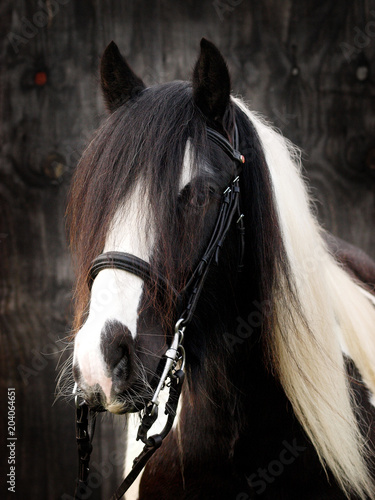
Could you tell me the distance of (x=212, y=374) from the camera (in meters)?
1.40

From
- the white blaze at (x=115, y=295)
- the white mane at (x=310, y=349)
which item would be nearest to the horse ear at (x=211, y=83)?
the white mane at (x=310, y=349)

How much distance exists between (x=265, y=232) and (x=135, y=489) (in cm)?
108

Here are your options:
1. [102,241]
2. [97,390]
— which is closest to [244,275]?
[102,241]

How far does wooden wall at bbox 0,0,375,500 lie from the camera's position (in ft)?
8.63

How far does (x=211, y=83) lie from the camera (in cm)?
127

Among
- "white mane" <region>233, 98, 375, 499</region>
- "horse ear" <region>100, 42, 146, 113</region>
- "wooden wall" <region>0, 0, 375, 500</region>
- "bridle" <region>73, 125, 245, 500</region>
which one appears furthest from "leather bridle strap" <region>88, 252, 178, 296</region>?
"wooden wall" <region>0, 0, 375, 500</region>

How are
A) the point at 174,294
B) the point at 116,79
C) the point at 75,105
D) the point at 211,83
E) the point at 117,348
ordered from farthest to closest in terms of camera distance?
1. the point at 75,105
2. the point at 116,79
3. the point at 211,83
4. the point at 174,294
5. the point at 117,348

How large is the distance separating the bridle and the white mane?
16cm

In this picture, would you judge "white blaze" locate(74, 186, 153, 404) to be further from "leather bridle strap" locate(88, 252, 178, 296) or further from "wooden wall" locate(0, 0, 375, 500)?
"wooden wall" locate(0, 0, 375, 500)

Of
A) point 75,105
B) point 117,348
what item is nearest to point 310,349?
point 117,348

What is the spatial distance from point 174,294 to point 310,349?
480 mm

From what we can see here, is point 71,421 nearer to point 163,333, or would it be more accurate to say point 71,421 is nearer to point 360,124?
point 163,333

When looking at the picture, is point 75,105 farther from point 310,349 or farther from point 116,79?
point 310,349

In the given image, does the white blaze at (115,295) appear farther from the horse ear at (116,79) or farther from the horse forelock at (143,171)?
the horse ear at (116,79)
